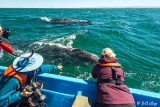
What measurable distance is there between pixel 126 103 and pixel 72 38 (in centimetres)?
1642

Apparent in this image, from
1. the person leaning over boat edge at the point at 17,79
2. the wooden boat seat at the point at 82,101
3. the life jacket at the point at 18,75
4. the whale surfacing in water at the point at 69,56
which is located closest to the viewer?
the person leaning over boat edge at the point at 17,79

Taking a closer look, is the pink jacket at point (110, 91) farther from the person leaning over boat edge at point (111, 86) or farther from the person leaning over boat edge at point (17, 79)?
the person leaning over boat edge at point (17, 79)

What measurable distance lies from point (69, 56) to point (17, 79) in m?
8.89

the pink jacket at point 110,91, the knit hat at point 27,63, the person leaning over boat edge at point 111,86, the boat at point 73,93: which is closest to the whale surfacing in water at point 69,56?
the boat at point 73,93

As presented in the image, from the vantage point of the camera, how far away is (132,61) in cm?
1523

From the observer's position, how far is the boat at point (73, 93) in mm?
5434

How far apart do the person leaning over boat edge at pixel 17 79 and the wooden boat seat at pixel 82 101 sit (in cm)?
95

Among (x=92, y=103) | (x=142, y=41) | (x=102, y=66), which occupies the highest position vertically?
(x=102, y=66)

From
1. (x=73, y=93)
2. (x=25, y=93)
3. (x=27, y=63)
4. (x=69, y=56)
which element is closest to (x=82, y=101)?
(x=73, y=93)

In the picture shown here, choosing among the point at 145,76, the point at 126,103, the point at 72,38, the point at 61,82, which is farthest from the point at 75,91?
the point at 72,38

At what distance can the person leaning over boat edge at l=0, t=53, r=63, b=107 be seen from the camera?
476 cm

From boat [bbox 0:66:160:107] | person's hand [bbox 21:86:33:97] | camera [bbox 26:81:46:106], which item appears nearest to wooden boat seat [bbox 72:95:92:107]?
boat [bbox 0:66:160:107]

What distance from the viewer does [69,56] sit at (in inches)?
541

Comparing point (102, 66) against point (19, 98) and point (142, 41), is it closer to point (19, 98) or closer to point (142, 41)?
point (19, 98)
